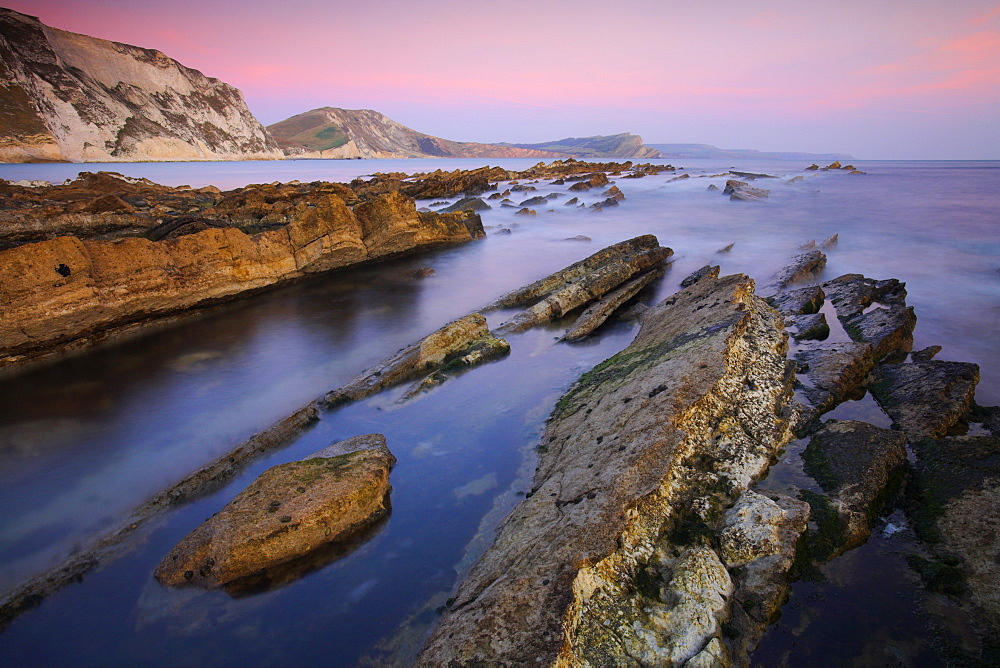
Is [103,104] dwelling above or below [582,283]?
above

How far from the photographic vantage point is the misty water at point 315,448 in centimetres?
353

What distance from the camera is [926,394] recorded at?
16.5 ft

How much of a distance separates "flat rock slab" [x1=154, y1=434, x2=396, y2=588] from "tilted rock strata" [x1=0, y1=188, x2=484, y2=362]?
296 inches

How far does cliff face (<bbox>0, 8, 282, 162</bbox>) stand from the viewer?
71.7 m

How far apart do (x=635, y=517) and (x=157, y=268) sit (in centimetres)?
1178

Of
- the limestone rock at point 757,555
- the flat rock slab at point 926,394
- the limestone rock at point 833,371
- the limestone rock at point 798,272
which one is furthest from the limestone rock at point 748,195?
the limestone rock at point 757,555

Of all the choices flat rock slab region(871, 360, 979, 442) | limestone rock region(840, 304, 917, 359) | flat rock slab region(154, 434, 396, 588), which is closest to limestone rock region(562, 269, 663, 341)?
limestone rock region(840, 304, 917, 359)

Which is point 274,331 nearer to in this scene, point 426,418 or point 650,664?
point 426,418

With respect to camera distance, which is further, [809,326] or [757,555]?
[809,326]

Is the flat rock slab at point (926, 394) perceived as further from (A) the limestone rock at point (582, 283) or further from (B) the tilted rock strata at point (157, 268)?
(B) the tilted rock strata at point (157, 268)

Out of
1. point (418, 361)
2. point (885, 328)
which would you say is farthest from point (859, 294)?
point (418, 361)

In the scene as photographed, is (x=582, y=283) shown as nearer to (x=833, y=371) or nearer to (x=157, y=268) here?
(x=833, y=371)

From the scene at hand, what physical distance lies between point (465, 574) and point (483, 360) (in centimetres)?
436

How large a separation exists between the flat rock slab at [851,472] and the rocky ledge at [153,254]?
12.4 metres
